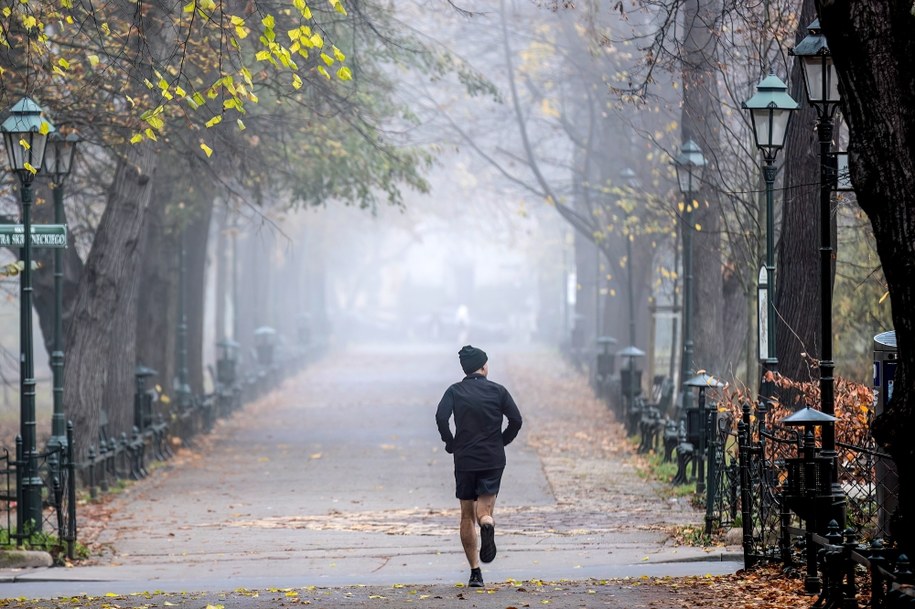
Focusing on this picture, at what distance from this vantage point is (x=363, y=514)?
17094 mm

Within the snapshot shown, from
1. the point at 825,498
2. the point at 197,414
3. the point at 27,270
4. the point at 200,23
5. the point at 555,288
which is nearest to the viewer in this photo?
the point at 825,498

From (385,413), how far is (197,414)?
21.6ft

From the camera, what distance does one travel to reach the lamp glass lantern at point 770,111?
1445cm

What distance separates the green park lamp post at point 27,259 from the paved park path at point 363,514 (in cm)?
89

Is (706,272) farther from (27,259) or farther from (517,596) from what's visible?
(517,596)

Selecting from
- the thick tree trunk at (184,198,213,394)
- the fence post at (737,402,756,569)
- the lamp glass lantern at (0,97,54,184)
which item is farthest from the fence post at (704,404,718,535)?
the thick tree trunk at (184,198,213,394)

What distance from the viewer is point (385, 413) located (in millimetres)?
33500

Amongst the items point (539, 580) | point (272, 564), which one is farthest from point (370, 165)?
point (539, 580)

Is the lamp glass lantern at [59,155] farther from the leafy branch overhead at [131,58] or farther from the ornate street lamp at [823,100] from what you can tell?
the ornate street lamp at [823,100]

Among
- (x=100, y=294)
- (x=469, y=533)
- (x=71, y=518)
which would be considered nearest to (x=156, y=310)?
(x=100, y=294)

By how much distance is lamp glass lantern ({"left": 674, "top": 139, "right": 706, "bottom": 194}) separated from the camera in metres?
20.4

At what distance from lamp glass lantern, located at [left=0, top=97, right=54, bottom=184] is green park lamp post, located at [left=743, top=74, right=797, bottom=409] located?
6.54 meters

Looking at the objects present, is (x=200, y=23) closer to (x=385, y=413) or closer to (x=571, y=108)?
(x=385, y=413)

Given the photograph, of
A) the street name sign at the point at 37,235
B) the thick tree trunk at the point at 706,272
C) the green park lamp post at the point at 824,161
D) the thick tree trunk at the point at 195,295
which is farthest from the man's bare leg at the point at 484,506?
the thick tree trunk at the point at 195,295
